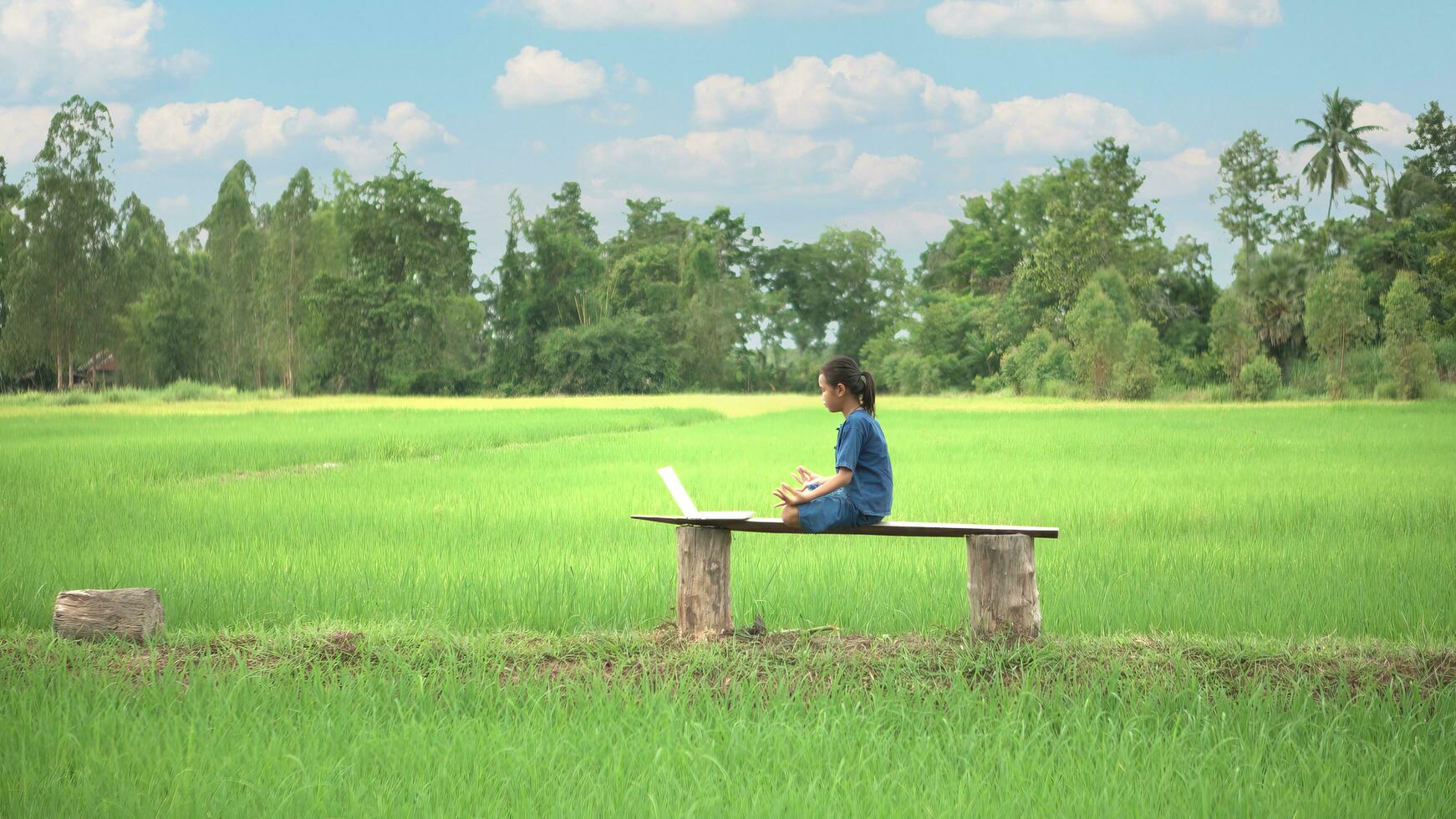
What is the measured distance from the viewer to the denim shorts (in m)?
A: 5.40

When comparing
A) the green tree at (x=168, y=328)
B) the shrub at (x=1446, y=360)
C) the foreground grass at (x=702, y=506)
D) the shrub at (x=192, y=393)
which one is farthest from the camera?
the green tree at (x=168, y=328)

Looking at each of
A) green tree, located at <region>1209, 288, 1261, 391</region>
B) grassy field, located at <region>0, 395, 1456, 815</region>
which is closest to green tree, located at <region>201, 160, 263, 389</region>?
green tree, located at <region>1209, 288, 1261, 391</region>

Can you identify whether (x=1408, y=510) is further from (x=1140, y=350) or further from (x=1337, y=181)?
(x=1337, y=181)

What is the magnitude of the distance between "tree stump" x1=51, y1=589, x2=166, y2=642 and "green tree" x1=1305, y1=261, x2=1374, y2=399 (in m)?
37.9

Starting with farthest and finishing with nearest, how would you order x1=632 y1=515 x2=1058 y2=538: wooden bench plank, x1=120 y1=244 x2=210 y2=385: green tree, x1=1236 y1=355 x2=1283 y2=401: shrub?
x1=120 y1=244 x2=210 y2=385: green tree → x1=1236 y1=355 x2=1283 y2=401: shrub → x1=632 y1=515 x2=1058 y2=538: wooden bench plank

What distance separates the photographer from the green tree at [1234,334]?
41.0m

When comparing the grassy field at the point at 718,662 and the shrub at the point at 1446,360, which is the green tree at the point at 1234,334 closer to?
the shrub at the point at 1446,360

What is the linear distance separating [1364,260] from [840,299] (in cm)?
2941

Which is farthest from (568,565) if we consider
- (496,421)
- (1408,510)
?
(496,421)

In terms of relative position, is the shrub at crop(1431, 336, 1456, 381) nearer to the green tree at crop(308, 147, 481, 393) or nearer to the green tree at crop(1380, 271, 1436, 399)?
the green tree at crop(1380, 271, 1436, 399)

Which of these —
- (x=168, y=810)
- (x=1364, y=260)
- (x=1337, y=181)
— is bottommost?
(x=168, y=810)

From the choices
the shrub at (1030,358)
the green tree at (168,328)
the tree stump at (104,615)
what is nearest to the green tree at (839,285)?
the shrub at (1030,358)

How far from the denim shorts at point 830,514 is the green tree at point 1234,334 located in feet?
127

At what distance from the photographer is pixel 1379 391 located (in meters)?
36.6
